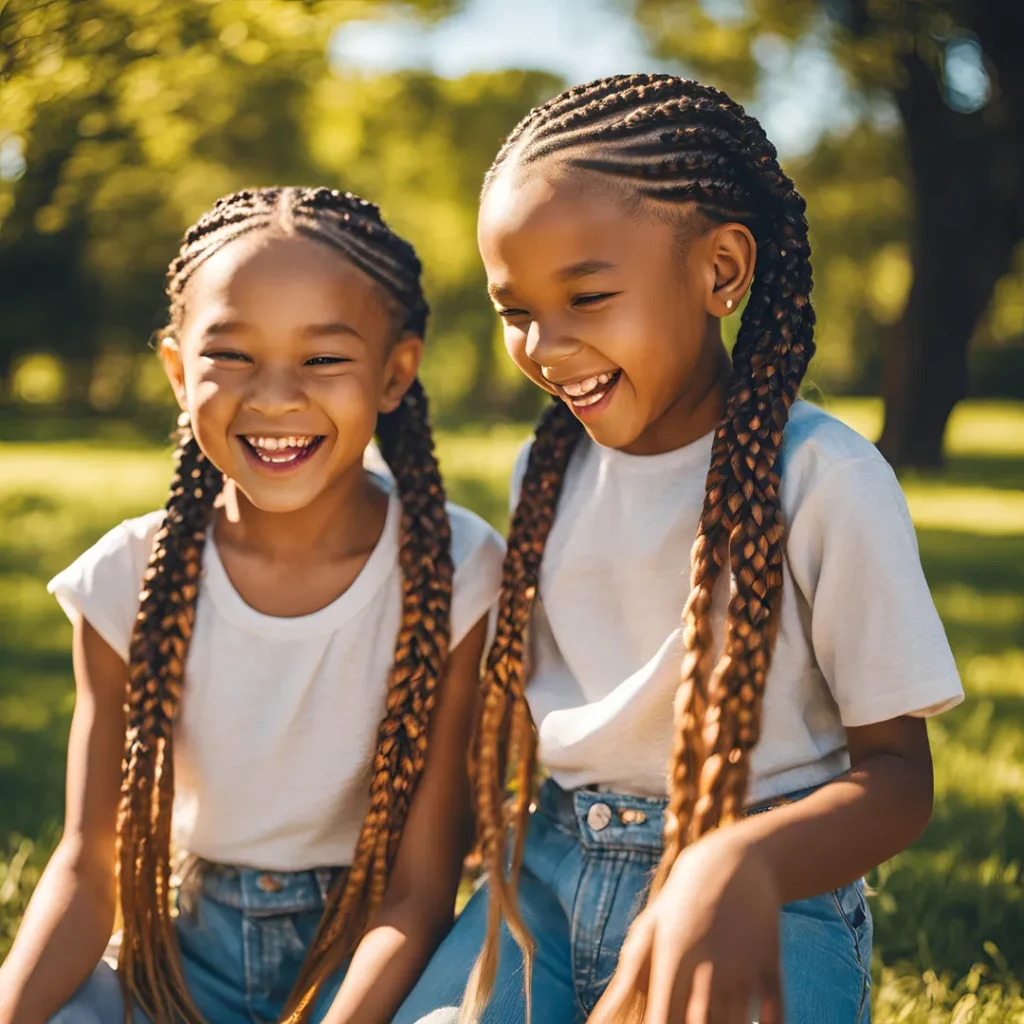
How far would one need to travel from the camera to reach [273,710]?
244 cm

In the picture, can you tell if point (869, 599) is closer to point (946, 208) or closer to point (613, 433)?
point (613, 433)

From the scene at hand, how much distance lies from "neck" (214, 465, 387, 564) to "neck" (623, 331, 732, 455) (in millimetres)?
615

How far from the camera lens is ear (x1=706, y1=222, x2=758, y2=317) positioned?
2.14 metres

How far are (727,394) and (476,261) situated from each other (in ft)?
91.3

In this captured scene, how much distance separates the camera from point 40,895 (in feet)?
7.54

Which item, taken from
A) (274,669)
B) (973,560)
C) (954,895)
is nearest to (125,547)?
(274,669)

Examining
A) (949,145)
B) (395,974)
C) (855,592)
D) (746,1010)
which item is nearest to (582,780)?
(395,974)

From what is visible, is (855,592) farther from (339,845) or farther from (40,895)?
(40,895)

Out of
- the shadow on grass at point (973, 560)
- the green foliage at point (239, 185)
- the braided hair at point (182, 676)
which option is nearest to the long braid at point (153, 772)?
the braided hair at point (182, 676)

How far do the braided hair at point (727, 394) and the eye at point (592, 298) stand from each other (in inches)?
6.3

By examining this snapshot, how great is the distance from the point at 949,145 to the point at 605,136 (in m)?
10.7

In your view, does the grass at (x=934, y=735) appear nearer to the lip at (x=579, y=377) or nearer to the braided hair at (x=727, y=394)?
the braided hair at (x=727, y=394)

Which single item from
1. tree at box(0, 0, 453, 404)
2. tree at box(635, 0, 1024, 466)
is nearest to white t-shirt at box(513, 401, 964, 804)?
tree at box(0, 0, 453, 404)

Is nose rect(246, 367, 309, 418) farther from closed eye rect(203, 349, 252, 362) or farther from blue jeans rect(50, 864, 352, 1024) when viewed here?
blue jeans rect(50, 864, 352, 1024)
